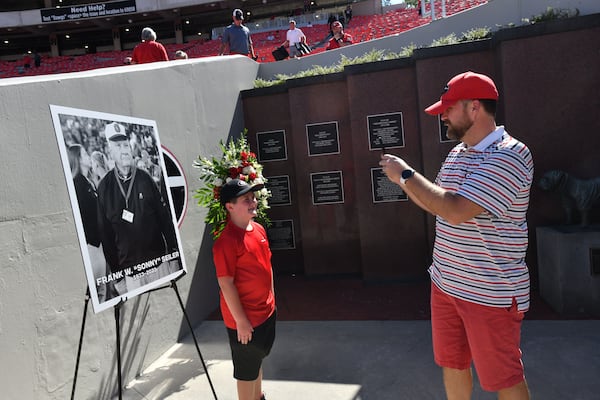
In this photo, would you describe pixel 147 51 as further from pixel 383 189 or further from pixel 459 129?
pixel 459 129

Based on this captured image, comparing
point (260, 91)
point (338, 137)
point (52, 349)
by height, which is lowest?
point (52, 349)

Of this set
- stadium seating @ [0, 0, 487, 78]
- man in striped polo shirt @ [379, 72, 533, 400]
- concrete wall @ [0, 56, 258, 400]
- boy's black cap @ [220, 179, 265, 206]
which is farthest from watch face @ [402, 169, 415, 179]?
stadium seating @ [0, 0, 487, 78]

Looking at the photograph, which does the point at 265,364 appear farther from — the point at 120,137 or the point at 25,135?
the point at 25,135

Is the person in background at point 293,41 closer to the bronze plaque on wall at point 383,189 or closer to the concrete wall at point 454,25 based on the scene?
the concrete wall at point 454,25

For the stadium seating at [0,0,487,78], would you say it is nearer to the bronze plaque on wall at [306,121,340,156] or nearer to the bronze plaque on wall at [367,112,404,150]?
the bronze plaque on wall at [306,121,340,156]

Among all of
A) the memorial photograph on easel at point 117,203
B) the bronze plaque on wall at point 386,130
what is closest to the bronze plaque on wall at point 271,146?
the bronze plaque on wall at point 386,130

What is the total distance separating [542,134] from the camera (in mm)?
4922

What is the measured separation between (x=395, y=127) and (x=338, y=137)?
2.83 feet

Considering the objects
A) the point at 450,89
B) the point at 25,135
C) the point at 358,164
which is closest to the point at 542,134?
the point at 358,164

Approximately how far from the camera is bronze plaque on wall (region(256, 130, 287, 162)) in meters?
6.53

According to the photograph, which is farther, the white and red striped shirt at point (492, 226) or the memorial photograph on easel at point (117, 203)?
the memorial photograph on easel at point (117, 203)

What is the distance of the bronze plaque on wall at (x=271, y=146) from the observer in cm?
653

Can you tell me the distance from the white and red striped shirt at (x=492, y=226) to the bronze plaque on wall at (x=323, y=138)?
12.9 ft

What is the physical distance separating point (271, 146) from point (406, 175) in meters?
4.59
